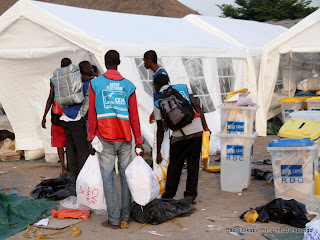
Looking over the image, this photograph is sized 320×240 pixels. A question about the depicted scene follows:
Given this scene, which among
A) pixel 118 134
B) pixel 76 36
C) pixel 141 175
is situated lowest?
pixel 141 175

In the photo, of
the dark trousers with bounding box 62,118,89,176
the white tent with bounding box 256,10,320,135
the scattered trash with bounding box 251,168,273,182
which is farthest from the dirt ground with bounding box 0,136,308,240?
the white tent with bounding box 256,10,320,135

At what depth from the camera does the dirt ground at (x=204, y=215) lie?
15.5 ft

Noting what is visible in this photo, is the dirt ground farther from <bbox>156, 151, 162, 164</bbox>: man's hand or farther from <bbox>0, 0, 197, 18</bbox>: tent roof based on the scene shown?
<bbox>0, 0, 197, 18</bbox>: tent roof

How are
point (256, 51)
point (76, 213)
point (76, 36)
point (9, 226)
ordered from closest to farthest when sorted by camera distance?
1. point (9, 226)
2. point (76, 213)
3. point (76, 36)
4. point (256, 51)

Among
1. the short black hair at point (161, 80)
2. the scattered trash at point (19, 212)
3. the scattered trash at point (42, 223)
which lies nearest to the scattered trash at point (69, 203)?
the scattered trash at point (19, 212)

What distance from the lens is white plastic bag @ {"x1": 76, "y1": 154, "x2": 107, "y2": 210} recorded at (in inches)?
191

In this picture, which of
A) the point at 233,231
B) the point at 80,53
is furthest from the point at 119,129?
the point at 80,53

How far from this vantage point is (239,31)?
46.7 ft

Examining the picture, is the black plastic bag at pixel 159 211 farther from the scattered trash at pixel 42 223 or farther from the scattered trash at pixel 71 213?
the scattered trash at pixel 42 223

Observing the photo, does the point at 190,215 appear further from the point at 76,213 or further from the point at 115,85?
the point at 115,85

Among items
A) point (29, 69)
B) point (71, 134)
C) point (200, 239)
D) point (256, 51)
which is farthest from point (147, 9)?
point (200, 239)

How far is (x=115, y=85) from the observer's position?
483 cm

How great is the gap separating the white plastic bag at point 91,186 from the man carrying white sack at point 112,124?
55 millimetres

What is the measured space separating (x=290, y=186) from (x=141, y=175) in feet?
5.91
